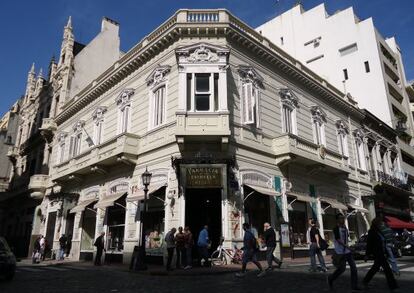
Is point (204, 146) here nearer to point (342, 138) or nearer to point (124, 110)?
point (124, 110)

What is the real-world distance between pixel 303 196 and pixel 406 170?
21514mm

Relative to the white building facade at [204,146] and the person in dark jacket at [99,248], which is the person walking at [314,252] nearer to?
A: the white building facade at [204,146]

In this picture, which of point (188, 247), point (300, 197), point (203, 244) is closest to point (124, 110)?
point (188, 247)

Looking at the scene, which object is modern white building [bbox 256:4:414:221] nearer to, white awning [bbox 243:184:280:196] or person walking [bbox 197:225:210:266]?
white awning [bbox 243:184:280:196]

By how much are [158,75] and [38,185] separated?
15.0 m

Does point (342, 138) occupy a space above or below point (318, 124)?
below

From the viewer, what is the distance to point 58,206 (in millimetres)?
23125

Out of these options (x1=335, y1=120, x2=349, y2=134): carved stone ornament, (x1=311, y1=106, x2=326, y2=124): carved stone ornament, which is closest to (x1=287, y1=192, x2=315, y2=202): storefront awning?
(x1=311, y1=106, x2=326, y2=124): carved stone ornament

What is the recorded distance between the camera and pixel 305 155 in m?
17.4

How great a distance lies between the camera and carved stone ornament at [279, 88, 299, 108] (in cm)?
1894

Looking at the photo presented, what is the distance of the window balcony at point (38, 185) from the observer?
83.7ft

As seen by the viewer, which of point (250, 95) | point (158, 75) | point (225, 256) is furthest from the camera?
point (158, 75)

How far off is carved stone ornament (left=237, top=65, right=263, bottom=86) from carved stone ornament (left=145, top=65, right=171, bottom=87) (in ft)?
12.0

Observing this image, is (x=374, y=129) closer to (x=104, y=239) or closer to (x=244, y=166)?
(x=244, y=166)
